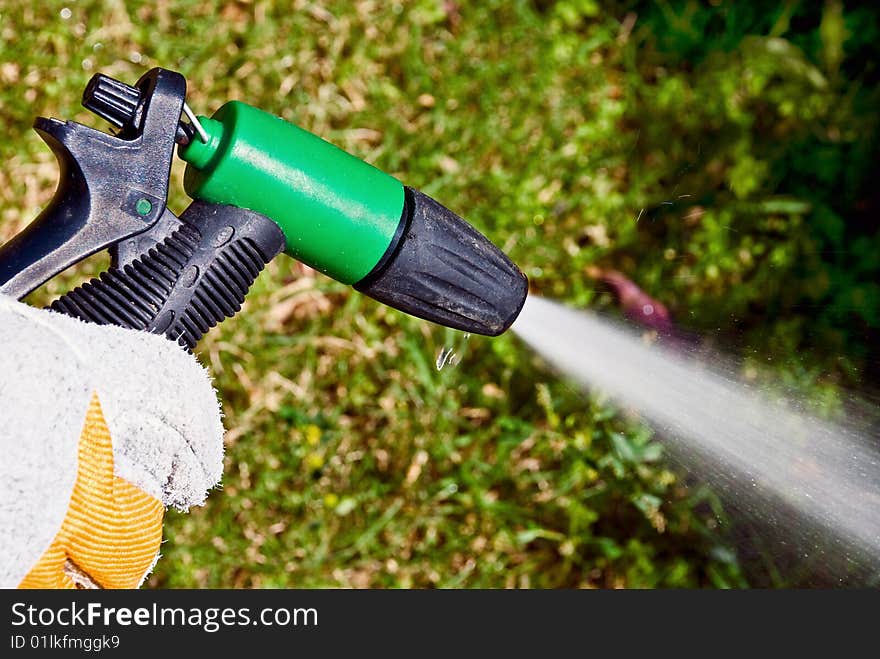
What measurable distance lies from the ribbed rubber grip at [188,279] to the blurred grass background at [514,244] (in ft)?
3.66

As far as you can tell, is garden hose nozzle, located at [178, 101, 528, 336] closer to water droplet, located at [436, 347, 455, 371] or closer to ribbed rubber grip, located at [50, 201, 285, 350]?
ribbed rubber grip, located at [50, 201, 285, 350]

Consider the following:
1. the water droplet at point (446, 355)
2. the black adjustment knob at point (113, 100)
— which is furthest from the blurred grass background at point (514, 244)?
the black adjustment knob at point (113, 100)

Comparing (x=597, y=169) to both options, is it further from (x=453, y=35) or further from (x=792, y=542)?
(x=792, y=542)

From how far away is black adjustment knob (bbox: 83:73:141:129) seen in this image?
47.5 inches

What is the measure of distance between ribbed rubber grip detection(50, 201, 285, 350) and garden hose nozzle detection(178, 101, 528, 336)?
31mm

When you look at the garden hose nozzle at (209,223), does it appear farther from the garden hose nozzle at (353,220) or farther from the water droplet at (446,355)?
the water droplet at (446,355)

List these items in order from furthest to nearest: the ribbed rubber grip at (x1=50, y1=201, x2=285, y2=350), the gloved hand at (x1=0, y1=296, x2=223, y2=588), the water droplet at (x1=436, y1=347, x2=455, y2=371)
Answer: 1. the water droplet at (x1=436, y1=347, x2=455, y2=371)
2. the ribbed rubber grip at (x1=50, y1=201, x2=285, y2=350)
3. the gloved hand at (x1=0, y1=296, x2=223, y2=588)

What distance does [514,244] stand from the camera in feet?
8.29

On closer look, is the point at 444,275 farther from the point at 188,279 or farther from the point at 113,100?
the point at 113,100

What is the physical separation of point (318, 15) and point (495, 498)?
1.41 m

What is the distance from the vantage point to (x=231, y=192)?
1.28 metres

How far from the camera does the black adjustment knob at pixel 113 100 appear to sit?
47.5 inches

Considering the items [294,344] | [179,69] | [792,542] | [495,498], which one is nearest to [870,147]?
[792,542]

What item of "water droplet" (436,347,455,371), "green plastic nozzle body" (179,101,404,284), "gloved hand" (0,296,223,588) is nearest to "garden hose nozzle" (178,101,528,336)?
"green plastic nozzle body" (179,101,404,284)
